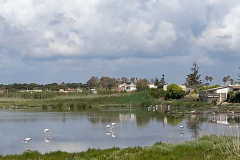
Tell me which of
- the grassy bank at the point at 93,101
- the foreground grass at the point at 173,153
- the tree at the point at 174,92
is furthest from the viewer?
the tree at the point at 174,92

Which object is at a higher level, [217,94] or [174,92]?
[174,92]

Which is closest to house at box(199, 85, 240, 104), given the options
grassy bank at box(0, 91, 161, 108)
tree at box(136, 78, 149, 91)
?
grassy bank at box(0, 91, 161, 108)

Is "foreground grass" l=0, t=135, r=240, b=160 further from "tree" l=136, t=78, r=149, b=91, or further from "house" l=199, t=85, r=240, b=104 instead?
"tree" l=136, t=78, r=149, b=91

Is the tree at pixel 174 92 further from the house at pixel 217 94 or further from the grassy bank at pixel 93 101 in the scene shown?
the house at pixel 217 94

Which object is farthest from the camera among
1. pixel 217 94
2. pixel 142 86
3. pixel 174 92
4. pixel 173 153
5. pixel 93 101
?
pixel 142 86

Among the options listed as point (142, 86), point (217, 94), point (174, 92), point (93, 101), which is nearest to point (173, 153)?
point (217, 94)

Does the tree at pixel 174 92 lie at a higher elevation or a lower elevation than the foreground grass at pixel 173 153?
higher

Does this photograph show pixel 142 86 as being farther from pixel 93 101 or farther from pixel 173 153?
pixel 173 153

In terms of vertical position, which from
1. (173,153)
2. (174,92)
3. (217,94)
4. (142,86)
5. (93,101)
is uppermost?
(142,86)

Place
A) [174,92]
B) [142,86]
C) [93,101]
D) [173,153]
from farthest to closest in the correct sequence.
→ [142,86] < [174,92] < [93,101] < [173,153]

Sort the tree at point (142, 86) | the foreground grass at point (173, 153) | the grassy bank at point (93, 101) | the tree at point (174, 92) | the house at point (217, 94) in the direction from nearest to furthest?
the foreground grass at point (173, 153) → the house at point (217, 94) → the grassy bank at point (93, 101) → the tree at point (174, 92) → the tree at point (142, 86)

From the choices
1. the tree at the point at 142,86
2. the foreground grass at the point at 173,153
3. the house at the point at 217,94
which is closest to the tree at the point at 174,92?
the house at the point at 217,94

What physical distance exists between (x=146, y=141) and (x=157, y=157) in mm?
9256

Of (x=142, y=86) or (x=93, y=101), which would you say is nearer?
(x=93, y=101)
